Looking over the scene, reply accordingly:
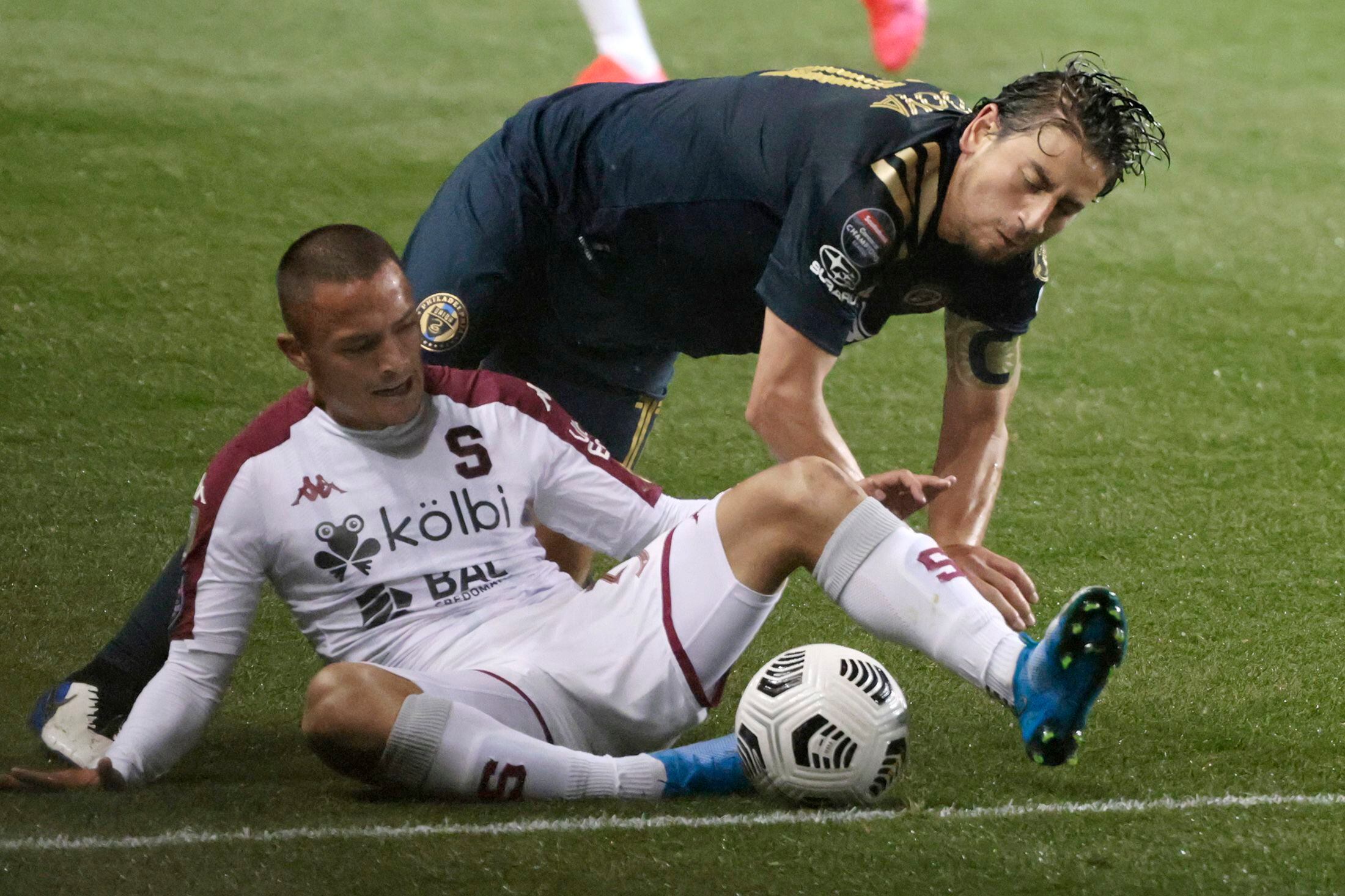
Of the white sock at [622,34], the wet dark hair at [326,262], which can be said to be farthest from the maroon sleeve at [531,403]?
the white sock at [622,34]

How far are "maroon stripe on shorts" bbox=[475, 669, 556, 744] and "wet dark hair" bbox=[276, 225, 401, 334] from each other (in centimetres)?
64

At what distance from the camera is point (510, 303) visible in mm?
3592

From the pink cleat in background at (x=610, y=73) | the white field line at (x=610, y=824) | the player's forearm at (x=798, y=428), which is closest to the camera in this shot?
the white field line at (x=610, y=824)

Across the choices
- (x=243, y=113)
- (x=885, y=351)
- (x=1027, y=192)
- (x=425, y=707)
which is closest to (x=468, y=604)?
(x=425, y=707)

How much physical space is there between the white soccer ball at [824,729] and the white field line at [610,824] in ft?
0.13

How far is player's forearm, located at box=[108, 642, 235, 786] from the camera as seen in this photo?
108 inches

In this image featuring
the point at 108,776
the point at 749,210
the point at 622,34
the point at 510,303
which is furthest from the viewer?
the point at 622,34

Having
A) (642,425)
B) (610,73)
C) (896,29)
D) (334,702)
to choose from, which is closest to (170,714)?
(334,702)

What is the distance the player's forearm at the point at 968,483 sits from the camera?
3.30 meters

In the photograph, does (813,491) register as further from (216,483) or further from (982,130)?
(216,483)

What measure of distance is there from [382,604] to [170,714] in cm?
38

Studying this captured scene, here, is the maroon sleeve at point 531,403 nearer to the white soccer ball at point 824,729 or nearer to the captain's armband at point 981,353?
the white soccer ball at point 824,729

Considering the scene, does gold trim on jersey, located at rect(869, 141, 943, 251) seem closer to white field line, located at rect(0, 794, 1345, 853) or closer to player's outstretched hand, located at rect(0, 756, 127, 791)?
white field line, located at rect(0, 794, 1345, 853)

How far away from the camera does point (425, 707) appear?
8.73 ft
